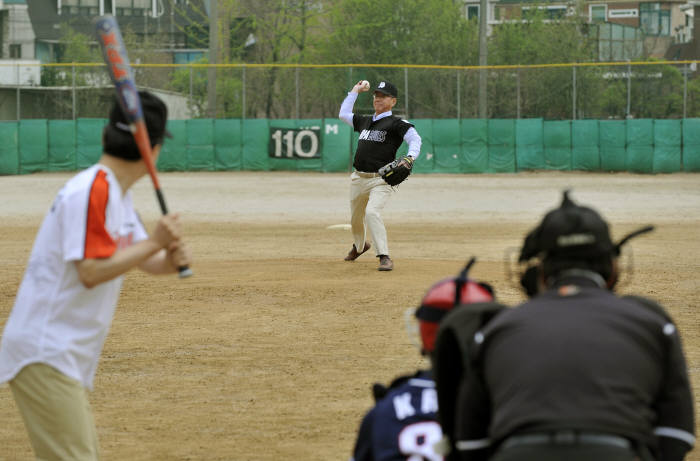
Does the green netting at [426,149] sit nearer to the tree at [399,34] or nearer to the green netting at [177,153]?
the green netting at [177,153]

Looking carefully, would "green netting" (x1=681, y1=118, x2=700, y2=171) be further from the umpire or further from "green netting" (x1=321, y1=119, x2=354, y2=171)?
the umpire

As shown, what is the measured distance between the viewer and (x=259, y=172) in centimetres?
3067

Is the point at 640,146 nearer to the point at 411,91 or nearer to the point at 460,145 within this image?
the point at 460,145

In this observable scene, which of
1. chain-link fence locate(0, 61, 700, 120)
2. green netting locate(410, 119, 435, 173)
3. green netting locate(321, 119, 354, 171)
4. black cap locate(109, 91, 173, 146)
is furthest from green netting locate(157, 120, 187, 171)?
black cap locate(109, 91, 173, 146)

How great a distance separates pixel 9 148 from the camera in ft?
95.2

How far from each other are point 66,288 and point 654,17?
82131 millimetres

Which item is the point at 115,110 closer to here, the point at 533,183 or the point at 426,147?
the point at 533,183

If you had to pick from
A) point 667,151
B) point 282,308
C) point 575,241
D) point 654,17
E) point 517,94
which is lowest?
point 282,308

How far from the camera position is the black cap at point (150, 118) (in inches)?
157

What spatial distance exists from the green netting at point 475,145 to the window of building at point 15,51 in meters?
38.3

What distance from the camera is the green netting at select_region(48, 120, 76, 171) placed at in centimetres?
2961

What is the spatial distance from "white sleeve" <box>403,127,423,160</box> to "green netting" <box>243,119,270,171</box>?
723 inches

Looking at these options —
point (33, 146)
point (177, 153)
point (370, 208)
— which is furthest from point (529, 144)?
point (370, 208)

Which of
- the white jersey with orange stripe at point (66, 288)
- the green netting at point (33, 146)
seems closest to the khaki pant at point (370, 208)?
the white jersey with orange stripe at point (66, 288)
